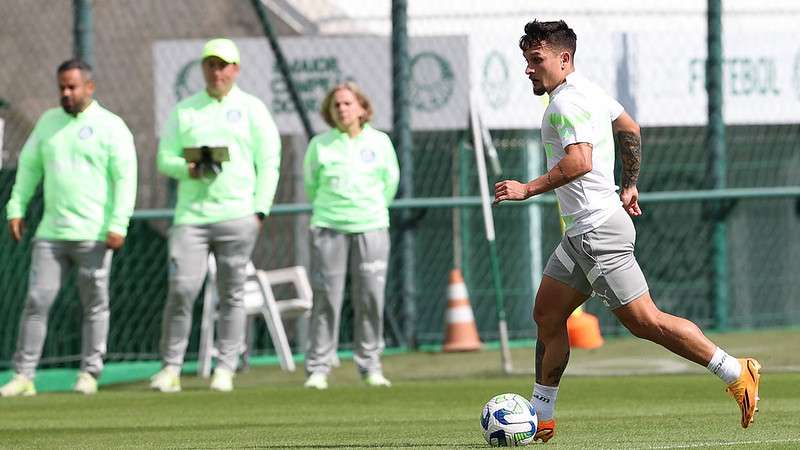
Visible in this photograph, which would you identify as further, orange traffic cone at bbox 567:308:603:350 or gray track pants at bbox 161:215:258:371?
orange traffic cone at bbox 567:308:603:350

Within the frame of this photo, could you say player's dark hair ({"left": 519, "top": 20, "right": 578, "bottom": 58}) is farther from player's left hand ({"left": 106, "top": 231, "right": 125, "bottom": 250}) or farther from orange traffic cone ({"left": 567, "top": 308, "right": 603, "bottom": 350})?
orange traffic cone ({"left": 567, "top": 308, "right": 603, "bottom": 350})

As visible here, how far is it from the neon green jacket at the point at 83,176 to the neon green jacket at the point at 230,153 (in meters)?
0.29

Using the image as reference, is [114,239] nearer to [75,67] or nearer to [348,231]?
[75,67]

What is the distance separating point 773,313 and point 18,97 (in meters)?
7.07

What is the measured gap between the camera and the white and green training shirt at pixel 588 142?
6684 millimetres

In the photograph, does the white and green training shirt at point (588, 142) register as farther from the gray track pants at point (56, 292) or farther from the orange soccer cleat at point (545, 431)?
the gray track pants at point (56, 292)

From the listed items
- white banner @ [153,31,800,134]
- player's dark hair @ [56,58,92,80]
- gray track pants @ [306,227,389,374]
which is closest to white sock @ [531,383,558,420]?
gray track pants @ [306,227,389,374]

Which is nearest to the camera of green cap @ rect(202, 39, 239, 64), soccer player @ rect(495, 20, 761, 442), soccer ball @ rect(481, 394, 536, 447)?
soccer ball @ rect(481, 394, 536, 447)

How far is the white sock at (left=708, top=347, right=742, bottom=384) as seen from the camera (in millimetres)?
6754

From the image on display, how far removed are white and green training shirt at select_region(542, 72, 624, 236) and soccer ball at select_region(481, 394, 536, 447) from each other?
0.76 m

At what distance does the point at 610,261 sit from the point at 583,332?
21.9 feet

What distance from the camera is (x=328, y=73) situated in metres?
14.3

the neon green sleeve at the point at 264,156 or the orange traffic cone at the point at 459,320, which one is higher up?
the neon green sleeve at the point at 264,156

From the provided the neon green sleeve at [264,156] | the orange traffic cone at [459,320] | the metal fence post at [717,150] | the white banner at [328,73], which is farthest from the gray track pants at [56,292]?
the metal fence post at [717,150]
